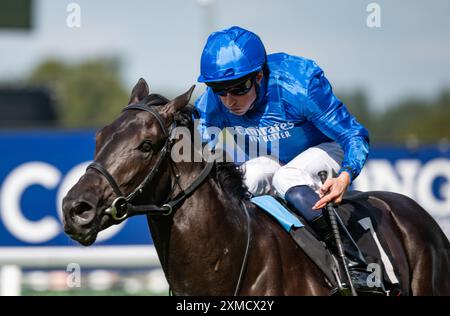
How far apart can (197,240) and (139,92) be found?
32.9 inches

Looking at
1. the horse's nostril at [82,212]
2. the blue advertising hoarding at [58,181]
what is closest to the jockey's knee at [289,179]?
the horse's nostril at [82,212]

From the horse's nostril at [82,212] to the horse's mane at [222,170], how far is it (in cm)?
63

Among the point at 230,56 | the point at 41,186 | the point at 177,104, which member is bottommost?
the point at 41,186

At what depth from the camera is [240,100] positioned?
4.20m

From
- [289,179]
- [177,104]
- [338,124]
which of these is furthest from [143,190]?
[338,124]

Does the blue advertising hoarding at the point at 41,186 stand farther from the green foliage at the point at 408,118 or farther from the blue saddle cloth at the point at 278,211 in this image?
the green foliage at the point at 408,118

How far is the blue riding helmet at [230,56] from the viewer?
4043 mm

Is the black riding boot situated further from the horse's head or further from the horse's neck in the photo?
the horse's head

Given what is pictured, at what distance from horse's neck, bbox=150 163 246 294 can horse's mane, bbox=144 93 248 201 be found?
0.15 m

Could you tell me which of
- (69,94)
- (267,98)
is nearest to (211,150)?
(267,98)

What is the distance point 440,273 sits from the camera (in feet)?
15.4

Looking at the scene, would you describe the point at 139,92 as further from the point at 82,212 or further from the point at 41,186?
the point at 41,186
